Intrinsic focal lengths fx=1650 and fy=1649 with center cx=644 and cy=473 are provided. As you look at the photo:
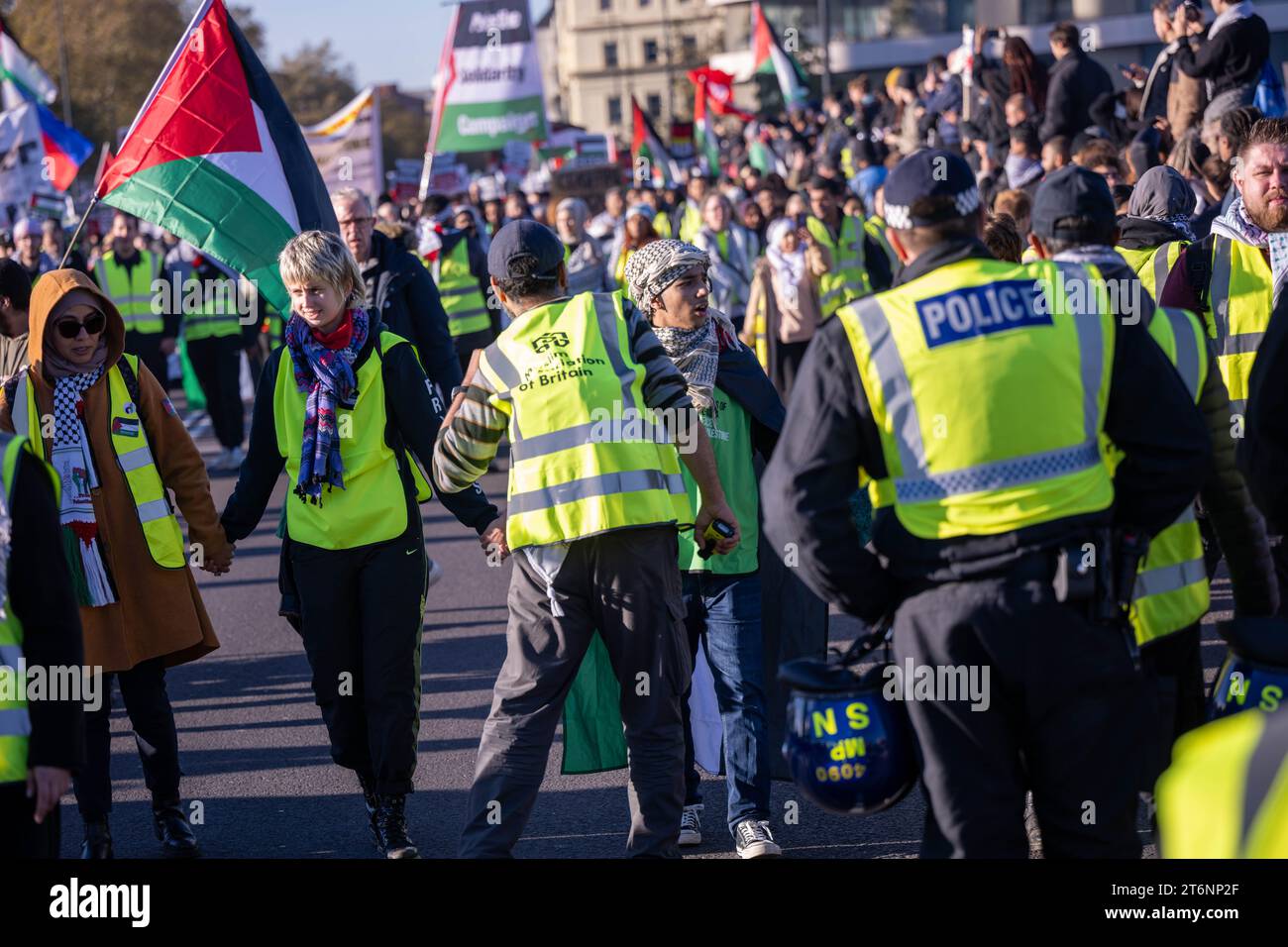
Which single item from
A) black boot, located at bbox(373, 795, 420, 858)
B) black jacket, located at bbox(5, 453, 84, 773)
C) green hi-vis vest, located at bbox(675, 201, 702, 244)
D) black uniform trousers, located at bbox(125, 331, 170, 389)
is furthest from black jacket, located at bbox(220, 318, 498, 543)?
green hi-vis vest, located at bbox(675, 201, 702, 244)

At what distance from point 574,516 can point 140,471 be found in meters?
1.74

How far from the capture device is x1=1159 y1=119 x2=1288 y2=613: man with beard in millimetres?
5121

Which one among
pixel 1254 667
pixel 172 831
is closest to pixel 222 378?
pixel 172 831

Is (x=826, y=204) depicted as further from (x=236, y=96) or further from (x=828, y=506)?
(x=828, y=506)

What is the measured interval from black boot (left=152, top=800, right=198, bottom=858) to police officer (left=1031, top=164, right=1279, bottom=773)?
322 cm

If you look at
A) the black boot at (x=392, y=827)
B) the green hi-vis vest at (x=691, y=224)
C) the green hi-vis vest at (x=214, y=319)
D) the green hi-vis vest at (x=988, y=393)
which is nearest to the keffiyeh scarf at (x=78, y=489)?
the black boot at (x=392, y=827)

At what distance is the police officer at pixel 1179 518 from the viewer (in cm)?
379

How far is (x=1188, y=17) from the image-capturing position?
37.8 ft

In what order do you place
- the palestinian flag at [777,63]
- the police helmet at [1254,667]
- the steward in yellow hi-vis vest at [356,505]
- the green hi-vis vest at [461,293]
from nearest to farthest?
1. the police helmet at [1254,667]
2. the steward in yellow hi-vis vest at [356,505]
3. the green hi-vis vest at [461,293]
4. the palestinian flag at [777,63]

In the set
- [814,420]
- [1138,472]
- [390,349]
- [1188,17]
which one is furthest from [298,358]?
[1188,17]

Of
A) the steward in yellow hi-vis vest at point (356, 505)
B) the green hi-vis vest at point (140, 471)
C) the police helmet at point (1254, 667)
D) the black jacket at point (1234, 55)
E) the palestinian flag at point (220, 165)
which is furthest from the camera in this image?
the black jacket at point (1234, 55)

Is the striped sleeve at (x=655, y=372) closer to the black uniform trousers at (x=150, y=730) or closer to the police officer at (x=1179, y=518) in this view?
the police officer at (x=1179, y=518)

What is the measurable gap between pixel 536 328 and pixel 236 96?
287 cm

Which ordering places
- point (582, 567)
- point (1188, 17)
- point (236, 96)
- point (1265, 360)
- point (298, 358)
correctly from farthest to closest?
1. point (1188, 17)
2. point (236, 96)
3. point (298, 358)
4. point (582, 567)
5. point (1265, 360)
